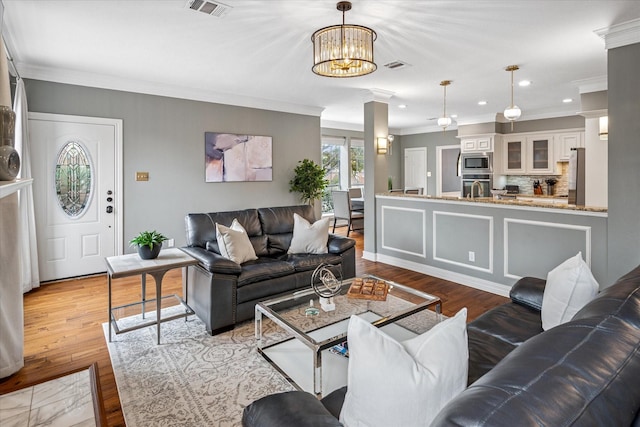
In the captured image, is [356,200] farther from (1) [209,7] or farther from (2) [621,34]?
(1) [209,7]

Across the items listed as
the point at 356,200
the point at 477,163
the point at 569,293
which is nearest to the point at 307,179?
the point at 356,200

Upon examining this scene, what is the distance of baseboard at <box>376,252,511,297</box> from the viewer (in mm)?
4105

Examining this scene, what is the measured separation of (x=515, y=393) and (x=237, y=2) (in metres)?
2.93

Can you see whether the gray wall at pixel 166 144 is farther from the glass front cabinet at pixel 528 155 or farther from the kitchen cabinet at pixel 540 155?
the kitchen cabinet at pixel 540 155

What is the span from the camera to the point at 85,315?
3461 millimetres

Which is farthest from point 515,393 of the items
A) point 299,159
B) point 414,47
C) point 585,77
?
point 299,159

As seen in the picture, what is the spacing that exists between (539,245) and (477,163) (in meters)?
4.68

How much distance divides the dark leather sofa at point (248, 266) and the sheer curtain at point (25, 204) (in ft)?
6.19

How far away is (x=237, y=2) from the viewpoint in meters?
2.70

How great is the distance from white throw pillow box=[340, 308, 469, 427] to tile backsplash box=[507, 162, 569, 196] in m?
7.76

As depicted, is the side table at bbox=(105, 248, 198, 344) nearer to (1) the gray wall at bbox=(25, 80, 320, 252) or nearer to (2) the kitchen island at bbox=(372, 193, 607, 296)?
(1) the gray wall at bbox=(25, 80, 320, 252)

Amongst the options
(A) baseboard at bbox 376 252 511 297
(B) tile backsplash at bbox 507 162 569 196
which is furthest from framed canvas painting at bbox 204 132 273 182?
(B) tile backsplash at bbox 507 162 569 196

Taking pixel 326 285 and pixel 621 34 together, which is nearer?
Result: pixel 326 285

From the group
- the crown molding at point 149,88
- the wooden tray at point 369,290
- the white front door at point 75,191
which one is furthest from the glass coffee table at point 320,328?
the crown molding at point 149,88
